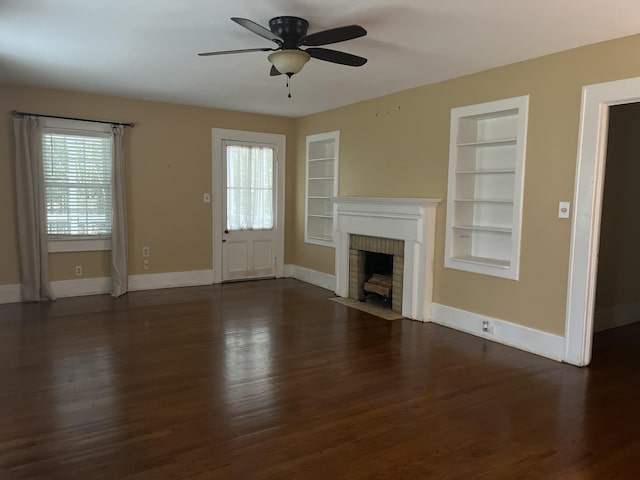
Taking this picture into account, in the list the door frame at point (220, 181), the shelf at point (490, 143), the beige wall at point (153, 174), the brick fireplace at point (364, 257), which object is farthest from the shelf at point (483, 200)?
the beige wall at point (153, 174)

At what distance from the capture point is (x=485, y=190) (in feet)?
15.5

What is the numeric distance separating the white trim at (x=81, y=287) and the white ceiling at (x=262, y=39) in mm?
2388

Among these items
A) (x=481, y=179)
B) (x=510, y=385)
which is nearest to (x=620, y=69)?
(x=481, y=179)

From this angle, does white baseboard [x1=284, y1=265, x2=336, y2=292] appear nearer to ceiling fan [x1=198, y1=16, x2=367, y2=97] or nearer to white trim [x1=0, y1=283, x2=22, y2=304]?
white trim [x1=0, y1=283, x2=22, y2=304]

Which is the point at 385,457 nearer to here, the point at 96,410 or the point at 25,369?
the point at 96,410

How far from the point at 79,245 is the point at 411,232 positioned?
13.6 ft

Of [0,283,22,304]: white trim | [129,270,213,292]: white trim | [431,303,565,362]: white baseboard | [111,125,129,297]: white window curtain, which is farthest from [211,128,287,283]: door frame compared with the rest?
[431,303,565,362]: white baseboard

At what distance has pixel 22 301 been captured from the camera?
18.2 feet

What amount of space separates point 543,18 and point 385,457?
2.93 meters

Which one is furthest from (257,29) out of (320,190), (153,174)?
(320,190)

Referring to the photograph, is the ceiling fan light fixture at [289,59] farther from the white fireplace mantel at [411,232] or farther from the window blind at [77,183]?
the window blind at [77,183]

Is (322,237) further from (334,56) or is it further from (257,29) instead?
(257,29)

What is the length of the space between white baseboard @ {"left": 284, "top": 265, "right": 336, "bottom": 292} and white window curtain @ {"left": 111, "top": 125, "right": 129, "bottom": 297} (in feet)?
8.31

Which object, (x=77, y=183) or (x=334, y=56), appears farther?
(x=77, y=183)
